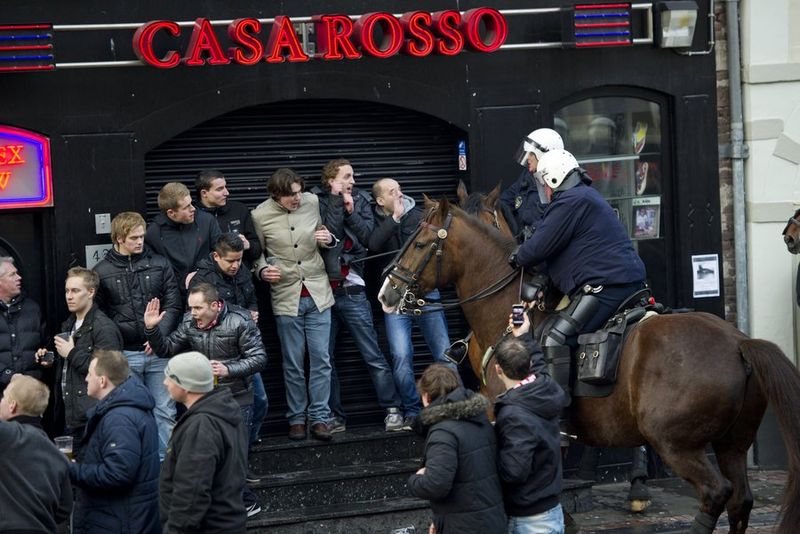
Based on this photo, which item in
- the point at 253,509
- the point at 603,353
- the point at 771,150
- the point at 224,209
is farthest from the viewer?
the point at 771,150

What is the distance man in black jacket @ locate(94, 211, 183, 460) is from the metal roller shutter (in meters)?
1.15

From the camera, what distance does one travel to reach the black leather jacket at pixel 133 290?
10430 millimetres

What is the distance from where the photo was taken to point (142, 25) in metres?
11.1

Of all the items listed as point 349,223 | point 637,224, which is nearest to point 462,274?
point 349,223

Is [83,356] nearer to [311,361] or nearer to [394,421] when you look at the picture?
[311,361]

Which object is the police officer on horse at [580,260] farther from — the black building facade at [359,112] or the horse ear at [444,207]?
the black building facade at [359,112]

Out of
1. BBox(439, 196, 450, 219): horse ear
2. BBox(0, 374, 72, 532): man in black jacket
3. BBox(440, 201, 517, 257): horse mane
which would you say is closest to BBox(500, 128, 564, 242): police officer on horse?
BBox(440, 201, 517, 257): horse mane

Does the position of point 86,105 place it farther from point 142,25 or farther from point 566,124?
point 566,124

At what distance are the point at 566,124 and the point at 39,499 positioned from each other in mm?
7125

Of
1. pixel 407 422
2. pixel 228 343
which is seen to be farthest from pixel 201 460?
pixel 407 422

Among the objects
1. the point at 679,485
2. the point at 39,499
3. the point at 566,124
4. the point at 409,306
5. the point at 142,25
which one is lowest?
the point at 679,485

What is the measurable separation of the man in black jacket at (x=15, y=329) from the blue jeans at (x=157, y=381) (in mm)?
736

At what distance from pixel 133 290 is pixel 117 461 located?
2946 mm

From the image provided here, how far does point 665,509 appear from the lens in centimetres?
1155
